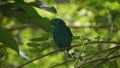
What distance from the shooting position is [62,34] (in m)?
1.25

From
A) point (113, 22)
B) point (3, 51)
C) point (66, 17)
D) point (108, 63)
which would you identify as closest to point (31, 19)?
point (3, 51)

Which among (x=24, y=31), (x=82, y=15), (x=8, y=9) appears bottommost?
(x=24, y=31)

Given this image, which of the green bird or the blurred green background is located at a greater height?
the green bird

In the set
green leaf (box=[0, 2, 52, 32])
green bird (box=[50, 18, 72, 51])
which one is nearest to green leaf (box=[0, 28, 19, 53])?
green leaf (box=[0, 2, 52, 32])

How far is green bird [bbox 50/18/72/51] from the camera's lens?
1.23 metres

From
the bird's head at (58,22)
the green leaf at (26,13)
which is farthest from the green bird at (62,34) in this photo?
the green leaf at (26,13)

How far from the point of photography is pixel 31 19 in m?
1.62

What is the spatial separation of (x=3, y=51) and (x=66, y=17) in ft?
7.19

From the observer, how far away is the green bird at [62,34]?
48.3 inches

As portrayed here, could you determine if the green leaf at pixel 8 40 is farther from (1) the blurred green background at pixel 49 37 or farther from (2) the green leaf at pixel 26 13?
(2) the green leaf at pixel 26 13

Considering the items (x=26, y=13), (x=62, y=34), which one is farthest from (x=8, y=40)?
(x=62, y=34)

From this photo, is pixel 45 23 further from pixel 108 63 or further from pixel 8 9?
pixel 108 63

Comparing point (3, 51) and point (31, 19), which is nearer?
point (3, 51)

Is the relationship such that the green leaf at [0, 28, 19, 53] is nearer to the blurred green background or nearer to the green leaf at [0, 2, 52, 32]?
the blurred green background
